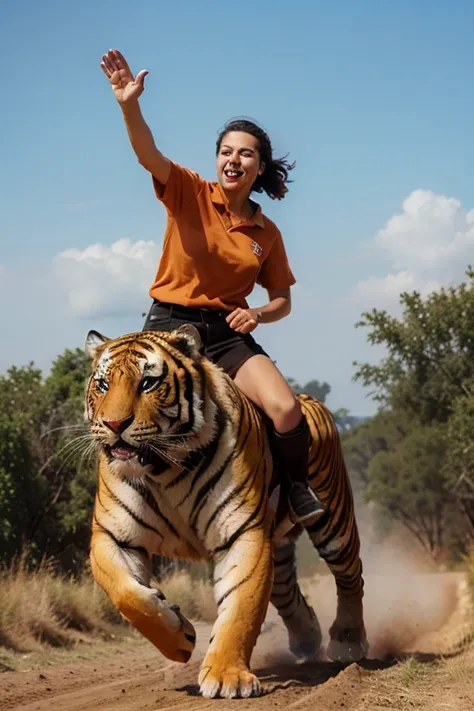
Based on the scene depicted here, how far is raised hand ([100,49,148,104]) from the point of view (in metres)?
4.95

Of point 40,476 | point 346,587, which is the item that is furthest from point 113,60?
point 40,476

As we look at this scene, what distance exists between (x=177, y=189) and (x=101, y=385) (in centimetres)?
123

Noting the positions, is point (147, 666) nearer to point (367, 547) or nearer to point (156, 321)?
point (156, 321)

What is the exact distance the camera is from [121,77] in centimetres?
499

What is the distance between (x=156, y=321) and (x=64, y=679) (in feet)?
9.55

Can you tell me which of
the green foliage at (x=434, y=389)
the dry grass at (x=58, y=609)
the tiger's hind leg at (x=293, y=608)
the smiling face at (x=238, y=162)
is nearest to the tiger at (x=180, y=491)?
the smiling face at (x=238, y=162)

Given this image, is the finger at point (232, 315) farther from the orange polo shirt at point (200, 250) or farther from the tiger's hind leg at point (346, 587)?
Answer: the tiger's hind leg at point (346, 587)

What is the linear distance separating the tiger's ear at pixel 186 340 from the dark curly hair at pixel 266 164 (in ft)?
4.16

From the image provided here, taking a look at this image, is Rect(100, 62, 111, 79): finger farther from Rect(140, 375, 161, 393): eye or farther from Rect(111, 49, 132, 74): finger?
Rect(140, 375, 161, 393): eye

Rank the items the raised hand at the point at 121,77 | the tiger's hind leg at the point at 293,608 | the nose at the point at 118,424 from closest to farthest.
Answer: the nose at the point at 118,424 < the raised hand at the point at 121,77 < the tiger's hind leg at the point at 293,608

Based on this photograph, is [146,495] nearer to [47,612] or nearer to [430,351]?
[47,612]

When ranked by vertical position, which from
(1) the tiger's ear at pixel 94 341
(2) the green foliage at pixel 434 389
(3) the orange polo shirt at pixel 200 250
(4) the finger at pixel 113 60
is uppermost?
(2) the green foliage at pixel 434 389

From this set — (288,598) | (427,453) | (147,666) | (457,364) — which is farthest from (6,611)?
(427,453)

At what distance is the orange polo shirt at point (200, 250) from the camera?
545cm
